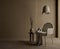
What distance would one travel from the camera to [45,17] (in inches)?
383

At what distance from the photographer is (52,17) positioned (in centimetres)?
984

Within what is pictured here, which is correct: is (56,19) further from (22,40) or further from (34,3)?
(22,40)

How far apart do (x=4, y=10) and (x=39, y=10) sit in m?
1.99

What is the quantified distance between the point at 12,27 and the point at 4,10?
1013 millimetres

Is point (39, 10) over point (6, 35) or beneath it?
over

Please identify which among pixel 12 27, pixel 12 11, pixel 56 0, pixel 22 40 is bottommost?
pixel 22 40

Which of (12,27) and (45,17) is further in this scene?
(45,17)

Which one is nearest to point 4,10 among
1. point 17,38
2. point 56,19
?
point 17,38

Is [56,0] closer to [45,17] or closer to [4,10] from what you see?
[45,17]

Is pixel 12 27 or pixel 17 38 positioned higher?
pixel 12 27

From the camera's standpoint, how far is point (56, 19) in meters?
9.84

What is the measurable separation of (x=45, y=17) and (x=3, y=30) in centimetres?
253

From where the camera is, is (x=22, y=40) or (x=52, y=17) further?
(x=52, y=17)

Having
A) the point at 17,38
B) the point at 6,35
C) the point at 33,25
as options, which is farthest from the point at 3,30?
the point at 33,25
